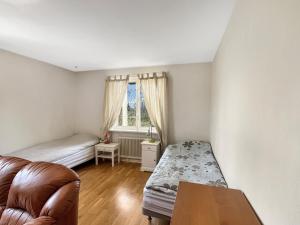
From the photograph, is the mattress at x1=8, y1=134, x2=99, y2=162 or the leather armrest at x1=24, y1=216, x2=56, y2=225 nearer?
the leather armrest at x1=24, y1=216, x2=56, y2=225

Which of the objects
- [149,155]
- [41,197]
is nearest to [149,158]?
[149,155]

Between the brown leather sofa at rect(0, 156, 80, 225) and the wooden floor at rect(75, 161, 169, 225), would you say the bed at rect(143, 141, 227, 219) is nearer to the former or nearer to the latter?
the wooden floor at rect(75, 161, 169, 225)

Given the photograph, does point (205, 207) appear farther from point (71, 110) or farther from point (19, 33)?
point (71, 110)

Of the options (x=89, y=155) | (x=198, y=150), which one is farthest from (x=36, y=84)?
(x=198, y=150)

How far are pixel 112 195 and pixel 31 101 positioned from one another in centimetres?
257

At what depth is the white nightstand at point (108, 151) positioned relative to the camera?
12.9ft

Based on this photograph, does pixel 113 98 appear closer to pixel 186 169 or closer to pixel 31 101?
pixel 31 101

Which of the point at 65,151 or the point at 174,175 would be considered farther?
the point at 65,151

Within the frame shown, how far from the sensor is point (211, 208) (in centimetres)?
108

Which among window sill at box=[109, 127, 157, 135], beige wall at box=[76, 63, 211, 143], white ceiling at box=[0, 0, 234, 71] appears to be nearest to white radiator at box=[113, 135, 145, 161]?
window sill at box=[109, 127, 157, 135]

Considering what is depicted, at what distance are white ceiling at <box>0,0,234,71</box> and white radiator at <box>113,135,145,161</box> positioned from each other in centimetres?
199

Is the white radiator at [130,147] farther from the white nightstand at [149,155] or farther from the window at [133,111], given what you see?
the white nightstand at [149,155]

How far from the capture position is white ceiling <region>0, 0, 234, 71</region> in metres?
1.64

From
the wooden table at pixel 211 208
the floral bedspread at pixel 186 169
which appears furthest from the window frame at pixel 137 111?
the wooden table at pixel 211 208
